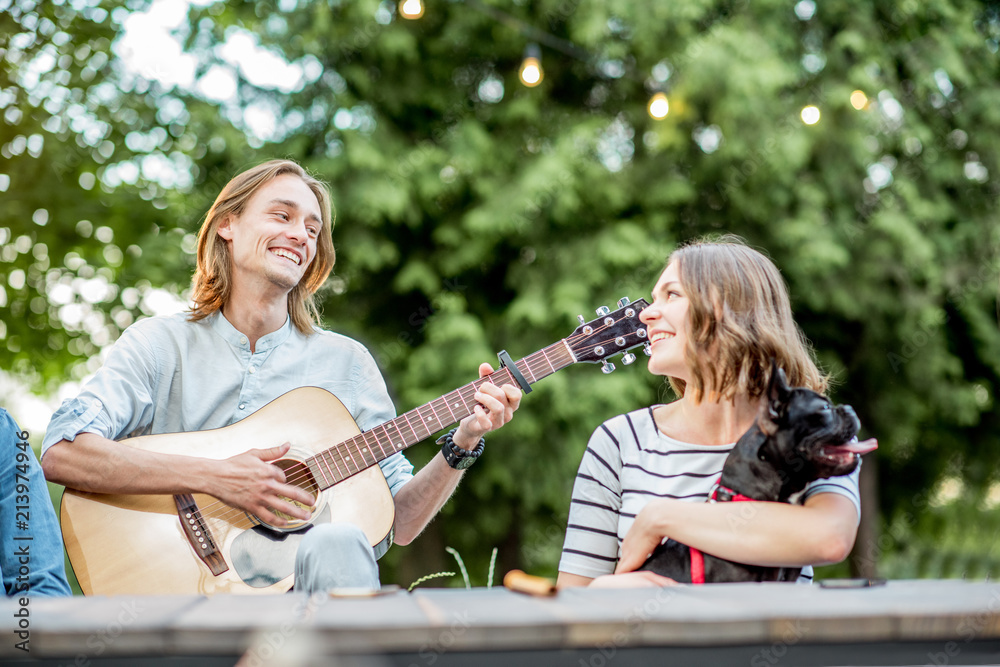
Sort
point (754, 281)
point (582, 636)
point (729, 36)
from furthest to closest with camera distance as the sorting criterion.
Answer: point (729, 36) < point (754, 281) < point (582, 636)

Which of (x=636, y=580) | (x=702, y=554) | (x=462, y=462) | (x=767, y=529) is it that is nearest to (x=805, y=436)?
(x=767, y=529)

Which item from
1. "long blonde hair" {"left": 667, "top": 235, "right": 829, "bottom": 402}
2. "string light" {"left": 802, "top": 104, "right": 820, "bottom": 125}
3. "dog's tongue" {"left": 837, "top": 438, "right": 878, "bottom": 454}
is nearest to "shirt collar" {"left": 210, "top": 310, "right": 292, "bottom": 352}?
"long blonde hair" {"left": 667, "top": 235, "right": 829, "bottom": 402}

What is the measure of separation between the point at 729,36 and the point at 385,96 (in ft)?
8.47

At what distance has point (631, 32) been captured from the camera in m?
6.10

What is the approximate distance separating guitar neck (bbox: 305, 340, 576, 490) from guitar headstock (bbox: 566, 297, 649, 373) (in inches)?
1.7

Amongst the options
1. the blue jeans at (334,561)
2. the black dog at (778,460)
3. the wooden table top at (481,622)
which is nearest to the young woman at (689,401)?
the black dog at (778,460)

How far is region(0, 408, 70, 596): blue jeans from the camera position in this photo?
168cm

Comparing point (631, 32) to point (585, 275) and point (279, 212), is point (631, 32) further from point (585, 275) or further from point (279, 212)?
point (279, 212)

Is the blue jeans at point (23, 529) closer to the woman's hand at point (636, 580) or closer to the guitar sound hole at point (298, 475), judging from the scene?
the guitar sound hole at point (298, 475)


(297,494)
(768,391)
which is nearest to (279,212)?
(297,494)

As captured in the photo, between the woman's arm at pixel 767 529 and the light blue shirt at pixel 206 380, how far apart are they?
1025 millimetres

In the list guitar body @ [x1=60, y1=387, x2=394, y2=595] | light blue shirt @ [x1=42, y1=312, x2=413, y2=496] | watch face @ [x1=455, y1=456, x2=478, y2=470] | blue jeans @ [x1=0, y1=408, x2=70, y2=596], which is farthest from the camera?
watch face @ [x1=455, y1=456, x2=478, y2=470]

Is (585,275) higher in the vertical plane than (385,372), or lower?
higher

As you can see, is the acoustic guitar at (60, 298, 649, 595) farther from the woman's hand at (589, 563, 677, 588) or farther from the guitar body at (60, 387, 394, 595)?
the woman's hand at (589, 563, 677, 588)
